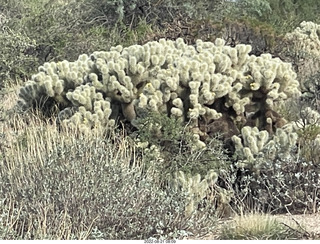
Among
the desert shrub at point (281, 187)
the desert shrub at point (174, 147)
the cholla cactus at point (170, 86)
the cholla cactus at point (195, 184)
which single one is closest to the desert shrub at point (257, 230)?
the cholla cactus at point (195, 184)

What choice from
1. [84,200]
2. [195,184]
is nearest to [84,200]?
[84,200]

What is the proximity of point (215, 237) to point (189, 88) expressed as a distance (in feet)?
9.14

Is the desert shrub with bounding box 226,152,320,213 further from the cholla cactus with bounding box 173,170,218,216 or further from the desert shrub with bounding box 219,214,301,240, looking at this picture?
the desert shrub with bounding box 219,214,301,240

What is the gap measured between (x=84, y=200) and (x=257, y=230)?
1441mm

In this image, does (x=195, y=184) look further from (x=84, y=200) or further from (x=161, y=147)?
(x=84, y=200)

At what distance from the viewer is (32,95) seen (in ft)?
29.4

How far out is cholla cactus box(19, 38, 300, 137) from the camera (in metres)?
7.74

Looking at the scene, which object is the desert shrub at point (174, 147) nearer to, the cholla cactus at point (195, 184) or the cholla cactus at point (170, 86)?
the cholla cactus at point (195, 184)

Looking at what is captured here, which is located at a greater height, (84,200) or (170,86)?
(170,86)

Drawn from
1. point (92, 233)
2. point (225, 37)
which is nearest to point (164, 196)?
point (92, 233)

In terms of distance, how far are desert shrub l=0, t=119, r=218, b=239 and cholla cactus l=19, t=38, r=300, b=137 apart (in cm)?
170

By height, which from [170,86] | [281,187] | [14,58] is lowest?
[281,187]

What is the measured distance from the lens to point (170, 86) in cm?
766

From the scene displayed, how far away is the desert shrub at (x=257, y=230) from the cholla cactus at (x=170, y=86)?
240 cm
